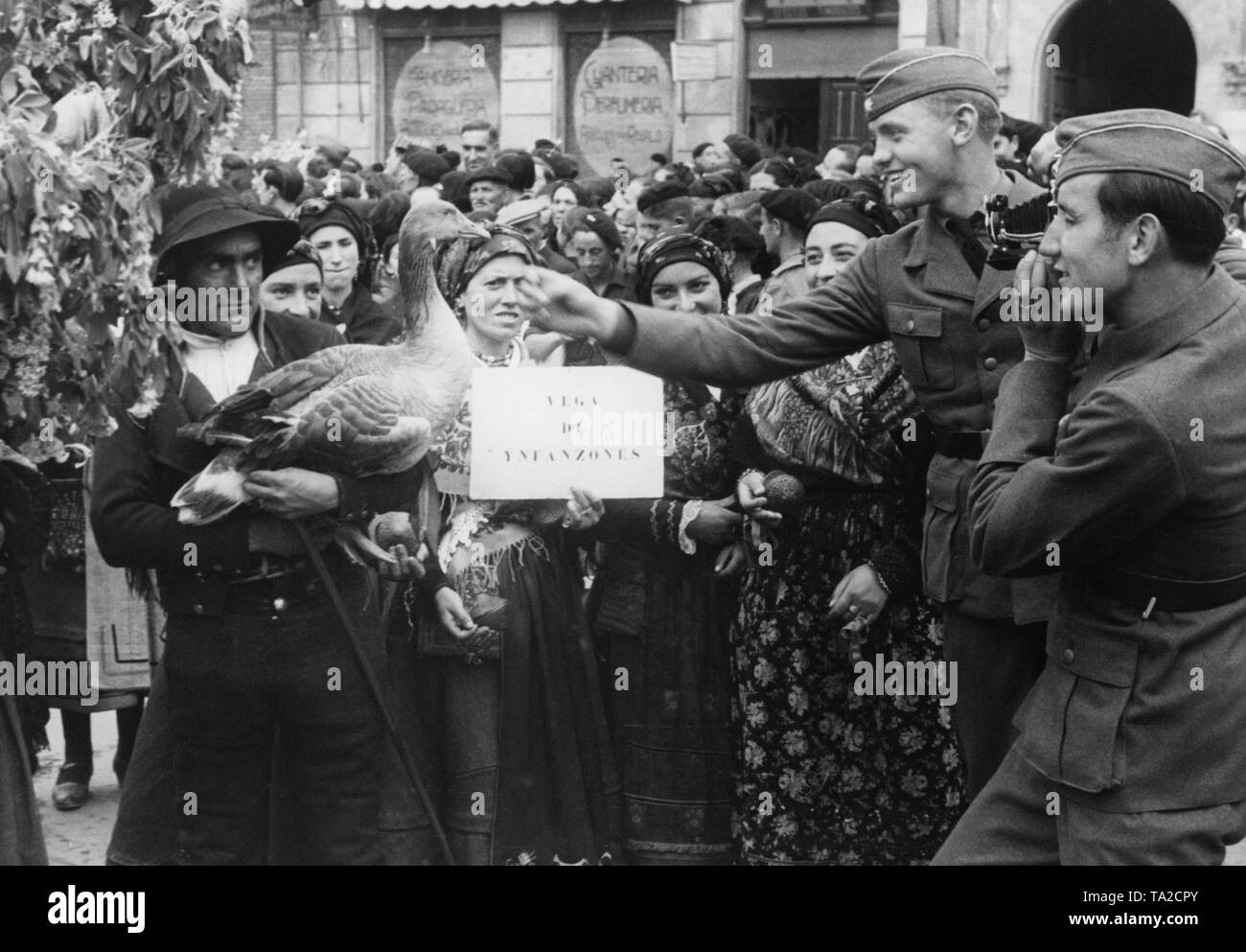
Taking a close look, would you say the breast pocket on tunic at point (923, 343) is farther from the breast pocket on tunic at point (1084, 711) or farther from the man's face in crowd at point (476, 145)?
the man's face in crowd at point (476, 145)

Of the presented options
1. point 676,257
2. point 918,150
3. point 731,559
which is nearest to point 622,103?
point 676,257

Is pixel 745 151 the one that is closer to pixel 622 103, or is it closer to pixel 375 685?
pixel 622 103

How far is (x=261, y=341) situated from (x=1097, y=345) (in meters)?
2.08

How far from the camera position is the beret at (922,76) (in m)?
4.02

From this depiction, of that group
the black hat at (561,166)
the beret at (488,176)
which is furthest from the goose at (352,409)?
the black hat at (561,166)

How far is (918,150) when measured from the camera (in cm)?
403

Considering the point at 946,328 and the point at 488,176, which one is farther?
the point at 488,176

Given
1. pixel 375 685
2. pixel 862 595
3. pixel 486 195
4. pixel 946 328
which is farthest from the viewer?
pixel 486 195

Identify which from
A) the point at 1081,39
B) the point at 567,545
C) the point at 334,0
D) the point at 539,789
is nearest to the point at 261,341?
the point at 567,545

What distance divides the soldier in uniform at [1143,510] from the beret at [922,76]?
3.02 feet

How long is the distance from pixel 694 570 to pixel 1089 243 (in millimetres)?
1991

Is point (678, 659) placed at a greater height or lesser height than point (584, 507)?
lesser

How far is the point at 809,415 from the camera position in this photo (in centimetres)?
463
